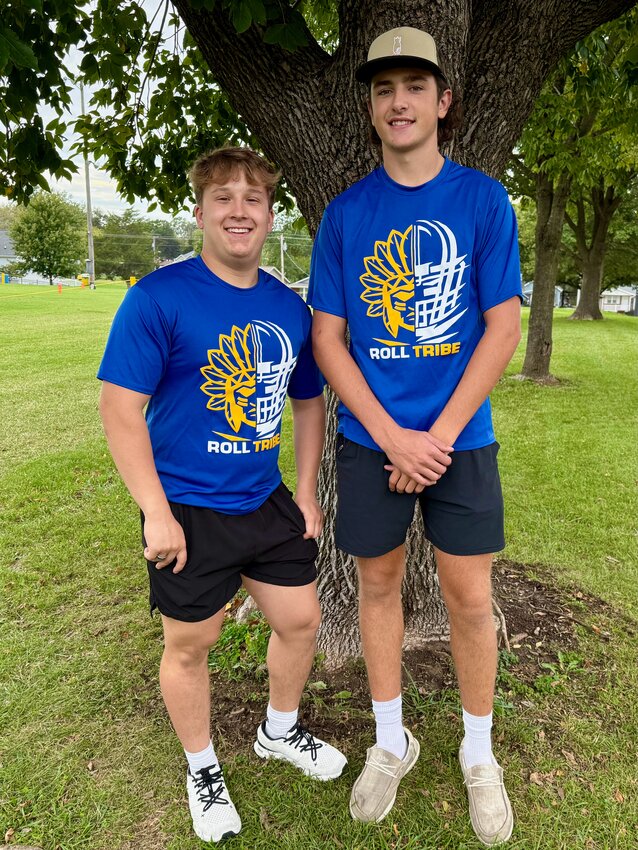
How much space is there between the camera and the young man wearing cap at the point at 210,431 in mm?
1888

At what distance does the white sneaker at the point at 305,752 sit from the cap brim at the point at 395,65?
2.35 meters

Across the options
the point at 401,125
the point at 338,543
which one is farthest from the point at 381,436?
the point at 401,125

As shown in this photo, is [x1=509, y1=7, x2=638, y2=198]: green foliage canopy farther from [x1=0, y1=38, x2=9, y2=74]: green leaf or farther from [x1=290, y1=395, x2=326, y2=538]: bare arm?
[x1=0, y1=38, x2=9, y2=74]: green leaf

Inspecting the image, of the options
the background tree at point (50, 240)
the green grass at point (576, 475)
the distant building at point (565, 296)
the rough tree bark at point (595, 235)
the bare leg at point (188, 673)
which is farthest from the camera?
the distant building at point (565, 296)

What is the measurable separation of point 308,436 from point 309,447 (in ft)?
0.14

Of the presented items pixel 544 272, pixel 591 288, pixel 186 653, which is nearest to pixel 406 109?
pixel 186 653

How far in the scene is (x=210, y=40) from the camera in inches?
103

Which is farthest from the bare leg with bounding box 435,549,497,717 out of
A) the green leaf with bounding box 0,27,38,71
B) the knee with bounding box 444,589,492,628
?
the green leaf with bounding box 0,27,38,71

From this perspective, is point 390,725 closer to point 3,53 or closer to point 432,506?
point 432,506

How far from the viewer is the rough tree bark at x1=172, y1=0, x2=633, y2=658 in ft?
8.13

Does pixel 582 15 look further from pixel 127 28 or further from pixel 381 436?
pixel 127 28

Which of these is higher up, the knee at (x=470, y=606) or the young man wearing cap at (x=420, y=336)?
the young man wearing cap at (x=420, y=336)

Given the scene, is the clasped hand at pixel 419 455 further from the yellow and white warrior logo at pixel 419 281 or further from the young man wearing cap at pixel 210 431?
the young man wearing cap at pixel 210 431

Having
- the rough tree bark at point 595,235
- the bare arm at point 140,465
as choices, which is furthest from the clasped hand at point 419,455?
the rough tree bark at point 595,235
